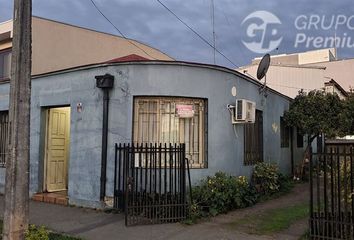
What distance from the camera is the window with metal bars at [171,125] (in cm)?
959

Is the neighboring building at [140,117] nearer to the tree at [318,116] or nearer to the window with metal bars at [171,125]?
the window with metal bars at [171,125]

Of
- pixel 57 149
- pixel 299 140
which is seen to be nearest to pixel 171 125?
pixel 57 149

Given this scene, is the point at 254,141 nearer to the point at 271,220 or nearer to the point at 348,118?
the point at 271,220

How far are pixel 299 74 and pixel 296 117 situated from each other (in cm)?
1345

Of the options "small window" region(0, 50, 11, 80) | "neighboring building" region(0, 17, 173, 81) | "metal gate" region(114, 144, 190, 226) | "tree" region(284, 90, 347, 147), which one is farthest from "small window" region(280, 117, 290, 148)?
"small window" region(0, 50, 11, 80)

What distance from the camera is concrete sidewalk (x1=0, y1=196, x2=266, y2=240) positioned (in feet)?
23.4

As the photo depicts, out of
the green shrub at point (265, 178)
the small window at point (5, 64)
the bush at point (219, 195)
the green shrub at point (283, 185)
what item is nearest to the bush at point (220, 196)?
the bush at point (219, 195)

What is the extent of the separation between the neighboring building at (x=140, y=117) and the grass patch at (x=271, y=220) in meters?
1.59

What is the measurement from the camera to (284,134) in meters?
15.3

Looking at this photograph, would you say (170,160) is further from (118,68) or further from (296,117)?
(296,117)

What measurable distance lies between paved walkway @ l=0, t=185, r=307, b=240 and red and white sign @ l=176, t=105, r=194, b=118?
8.25ft

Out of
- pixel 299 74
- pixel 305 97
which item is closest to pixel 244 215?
pixel 305 97

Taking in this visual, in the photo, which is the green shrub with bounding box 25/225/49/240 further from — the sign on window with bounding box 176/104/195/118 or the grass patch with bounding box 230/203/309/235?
the sign on window with bounding box 176/104/195/118

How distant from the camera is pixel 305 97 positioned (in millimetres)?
15008
